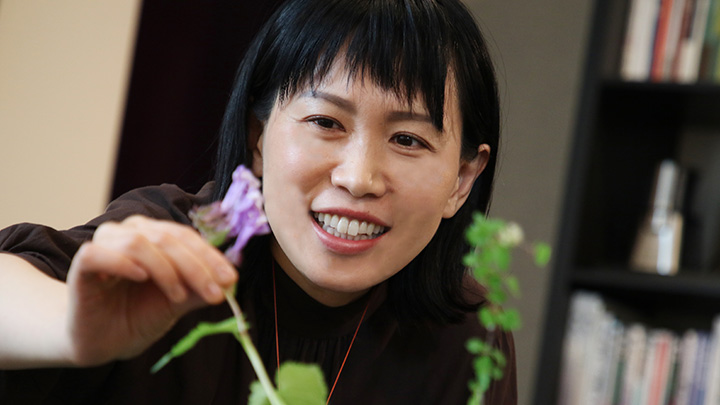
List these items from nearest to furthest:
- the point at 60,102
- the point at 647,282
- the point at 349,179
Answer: the point at 349,179 < the point at 647,282 < the point at 60,102

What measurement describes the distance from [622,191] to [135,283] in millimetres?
1700

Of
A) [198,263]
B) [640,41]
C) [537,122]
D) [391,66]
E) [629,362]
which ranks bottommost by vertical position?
[629,362]

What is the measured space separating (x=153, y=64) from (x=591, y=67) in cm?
135

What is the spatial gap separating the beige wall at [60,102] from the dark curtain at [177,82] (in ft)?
0.21

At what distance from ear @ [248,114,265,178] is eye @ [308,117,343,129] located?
0.48ft

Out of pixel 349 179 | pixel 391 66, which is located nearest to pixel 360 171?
pixel 349 179

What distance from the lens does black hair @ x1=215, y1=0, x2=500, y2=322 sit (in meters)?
1.05

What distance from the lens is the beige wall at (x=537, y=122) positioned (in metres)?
2.66

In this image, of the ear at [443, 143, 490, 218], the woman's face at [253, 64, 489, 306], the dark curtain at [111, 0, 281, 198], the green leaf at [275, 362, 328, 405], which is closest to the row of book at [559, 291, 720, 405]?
the ear at [443, 143, 490, 218]

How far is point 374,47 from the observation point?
1048 millimetres

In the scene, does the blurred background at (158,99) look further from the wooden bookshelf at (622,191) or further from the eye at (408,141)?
the eye at (408,141)

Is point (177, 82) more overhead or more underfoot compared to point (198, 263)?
more overhead

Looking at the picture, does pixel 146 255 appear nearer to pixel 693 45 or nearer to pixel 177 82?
pixel 693 45

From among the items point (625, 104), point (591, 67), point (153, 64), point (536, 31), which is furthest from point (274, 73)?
point (536, 31)
